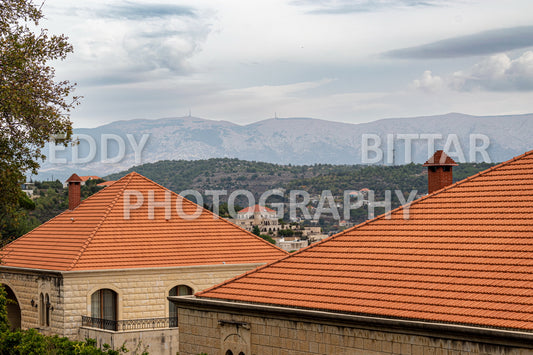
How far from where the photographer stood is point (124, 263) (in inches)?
1129

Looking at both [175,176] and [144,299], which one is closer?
[144,299]

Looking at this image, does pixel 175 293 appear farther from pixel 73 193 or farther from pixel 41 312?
pixel 73 193

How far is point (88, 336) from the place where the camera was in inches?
1083

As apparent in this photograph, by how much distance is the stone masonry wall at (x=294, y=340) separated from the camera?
14367 mm

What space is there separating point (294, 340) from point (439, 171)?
7535 mm

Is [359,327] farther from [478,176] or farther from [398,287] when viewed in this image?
[478,176]

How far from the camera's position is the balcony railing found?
2794 centimetres

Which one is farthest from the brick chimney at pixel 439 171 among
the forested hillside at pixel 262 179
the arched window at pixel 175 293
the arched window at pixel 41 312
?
the forested hillside at pixel 262 179

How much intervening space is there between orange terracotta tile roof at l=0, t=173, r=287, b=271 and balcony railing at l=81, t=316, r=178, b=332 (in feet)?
6.75

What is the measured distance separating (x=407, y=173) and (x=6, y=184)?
10772 centimetres

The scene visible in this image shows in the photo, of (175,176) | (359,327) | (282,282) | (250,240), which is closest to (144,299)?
(250,240)

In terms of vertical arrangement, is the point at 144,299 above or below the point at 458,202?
below

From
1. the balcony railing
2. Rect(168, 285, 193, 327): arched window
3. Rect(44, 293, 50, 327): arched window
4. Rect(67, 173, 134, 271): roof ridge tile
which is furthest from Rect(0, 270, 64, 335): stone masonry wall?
Rect(168, 285, 193, 327): arched window

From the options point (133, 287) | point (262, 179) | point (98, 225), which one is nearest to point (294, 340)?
point (133, 287)
